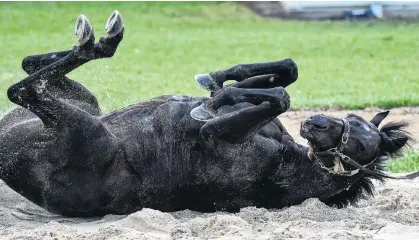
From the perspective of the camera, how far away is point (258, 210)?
602cm

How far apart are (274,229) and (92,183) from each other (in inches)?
51.3

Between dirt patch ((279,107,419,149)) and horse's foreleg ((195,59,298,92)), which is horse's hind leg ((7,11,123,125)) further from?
dirt patch ((279,107,419,149))

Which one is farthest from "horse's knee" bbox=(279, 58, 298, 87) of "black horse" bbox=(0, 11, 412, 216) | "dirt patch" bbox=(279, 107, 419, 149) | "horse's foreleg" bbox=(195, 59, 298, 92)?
"dirt patch" bbox=(279, 107, 419, 149)

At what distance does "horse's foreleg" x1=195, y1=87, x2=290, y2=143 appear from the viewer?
5742 mm

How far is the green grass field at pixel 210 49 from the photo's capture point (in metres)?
14.5

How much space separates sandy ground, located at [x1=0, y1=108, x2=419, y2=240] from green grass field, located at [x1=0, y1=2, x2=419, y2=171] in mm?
2673

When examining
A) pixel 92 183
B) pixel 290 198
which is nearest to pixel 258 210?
pixel 290 198

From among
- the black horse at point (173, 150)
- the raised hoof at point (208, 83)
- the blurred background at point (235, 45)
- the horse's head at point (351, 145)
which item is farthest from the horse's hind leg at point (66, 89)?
the blurred background at point (235, 45)

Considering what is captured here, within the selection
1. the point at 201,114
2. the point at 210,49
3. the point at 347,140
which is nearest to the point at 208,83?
the point at 201,114

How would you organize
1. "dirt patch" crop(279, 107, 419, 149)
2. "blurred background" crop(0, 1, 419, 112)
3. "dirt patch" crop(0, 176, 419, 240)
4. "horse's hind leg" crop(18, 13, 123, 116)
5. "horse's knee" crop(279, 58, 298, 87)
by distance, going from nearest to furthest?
"dirt patch" crop(0, 176, 419, 240) → "horse's hind leg" crop(18, 13, 123, 116) → "horse's knee" crop(279, 58, 298, 87) → "dirt patch" crop(279, 107, 419, 149) → "blurred background" crop(0, 1, 419, 112)

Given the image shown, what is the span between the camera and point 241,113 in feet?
18.9

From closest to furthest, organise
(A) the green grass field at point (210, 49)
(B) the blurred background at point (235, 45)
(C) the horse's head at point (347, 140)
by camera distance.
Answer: (C) the horse's head at point (347, 140), (A) the green grass field at point (210, 49), (B) the blurred background at point (235, 45)

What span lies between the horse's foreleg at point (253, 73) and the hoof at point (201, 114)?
1.49ft

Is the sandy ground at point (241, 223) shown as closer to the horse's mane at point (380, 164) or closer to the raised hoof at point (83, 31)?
the horse's mane at point (380, 164)
